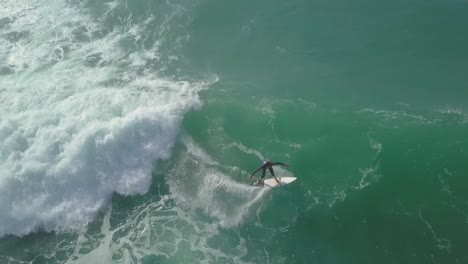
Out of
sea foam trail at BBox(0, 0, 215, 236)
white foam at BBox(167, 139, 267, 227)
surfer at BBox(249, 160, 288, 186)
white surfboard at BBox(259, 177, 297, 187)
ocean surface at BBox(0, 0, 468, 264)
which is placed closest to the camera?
ocean surface at BBox(0, 0, 468, 264)

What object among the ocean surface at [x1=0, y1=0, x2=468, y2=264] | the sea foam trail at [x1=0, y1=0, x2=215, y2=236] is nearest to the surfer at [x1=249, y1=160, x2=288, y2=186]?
the ocean surface at [x1=0, y1=0, x2=468, y2=264]

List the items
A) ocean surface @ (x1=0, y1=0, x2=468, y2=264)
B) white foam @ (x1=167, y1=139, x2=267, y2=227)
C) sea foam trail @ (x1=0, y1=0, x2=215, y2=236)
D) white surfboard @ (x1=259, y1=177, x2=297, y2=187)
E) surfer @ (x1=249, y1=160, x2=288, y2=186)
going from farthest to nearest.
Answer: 1. sea foam trail @ (x1=0, y1=0, x2=215, y2=236)
2. white surfboard @ (x1=259, y1=177, x2=297, y2=187)
3. white foam @ (x1=167, y1=139, x2=267, y2=227)
4. surfer @ (x1=249, y1=160, x2=288, y2=186)
5. ocean surface @ (x1=0, y1=0, x2=468, y2=264)

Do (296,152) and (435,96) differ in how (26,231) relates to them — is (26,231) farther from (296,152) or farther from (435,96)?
(435,96)

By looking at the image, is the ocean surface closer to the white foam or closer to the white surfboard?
the white foam

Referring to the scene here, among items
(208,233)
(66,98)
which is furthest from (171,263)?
A: (66,98)

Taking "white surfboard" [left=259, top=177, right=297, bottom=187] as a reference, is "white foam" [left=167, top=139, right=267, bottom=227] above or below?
below

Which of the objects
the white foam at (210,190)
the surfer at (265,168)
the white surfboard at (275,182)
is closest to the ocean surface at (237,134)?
the white foam at (210,190)

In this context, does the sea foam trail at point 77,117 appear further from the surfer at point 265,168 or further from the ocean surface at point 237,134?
the surfer at point 265,168
